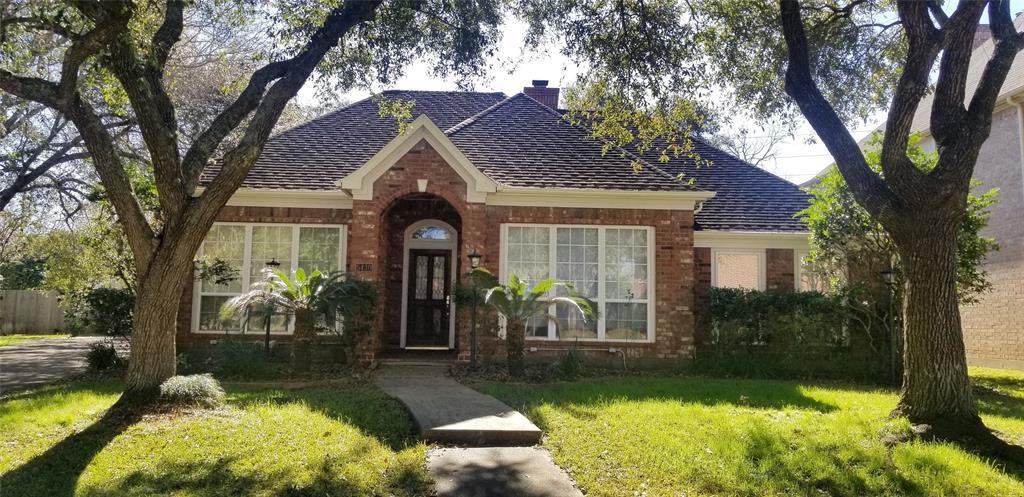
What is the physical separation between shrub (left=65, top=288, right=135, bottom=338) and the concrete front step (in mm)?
5208

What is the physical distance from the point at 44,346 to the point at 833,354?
2064 centimetres

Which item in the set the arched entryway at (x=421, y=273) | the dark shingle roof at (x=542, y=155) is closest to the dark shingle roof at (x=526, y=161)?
the dark shingle roof at (x=542, y=155)

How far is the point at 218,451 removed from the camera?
5660mm

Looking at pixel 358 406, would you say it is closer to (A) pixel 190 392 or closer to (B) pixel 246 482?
(A) pixel 190 392

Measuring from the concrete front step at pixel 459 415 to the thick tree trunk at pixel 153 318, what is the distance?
296cm

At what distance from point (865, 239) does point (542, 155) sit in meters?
6.62

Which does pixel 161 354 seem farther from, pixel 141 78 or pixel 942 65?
pixel 942 65

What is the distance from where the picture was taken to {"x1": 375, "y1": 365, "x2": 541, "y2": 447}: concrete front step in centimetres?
630

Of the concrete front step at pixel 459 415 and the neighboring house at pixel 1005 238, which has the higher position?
the neighboring house at pixel 1005 238

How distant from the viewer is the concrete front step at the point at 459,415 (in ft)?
20.7

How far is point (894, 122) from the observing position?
22.5ft

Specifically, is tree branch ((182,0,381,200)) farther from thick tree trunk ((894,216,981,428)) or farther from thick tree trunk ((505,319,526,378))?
thick tree trunk ((894,216,981,428))

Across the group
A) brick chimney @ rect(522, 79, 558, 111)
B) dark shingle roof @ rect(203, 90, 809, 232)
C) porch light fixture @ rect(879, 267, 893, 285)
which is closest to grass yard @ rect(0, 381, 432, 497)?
dark shingle roof @ rect(203, 90, 809, 232)

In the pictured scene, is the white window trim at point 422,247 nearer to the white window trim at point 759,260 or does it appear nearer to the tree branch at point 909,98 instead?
the white window trim at point 759,260
